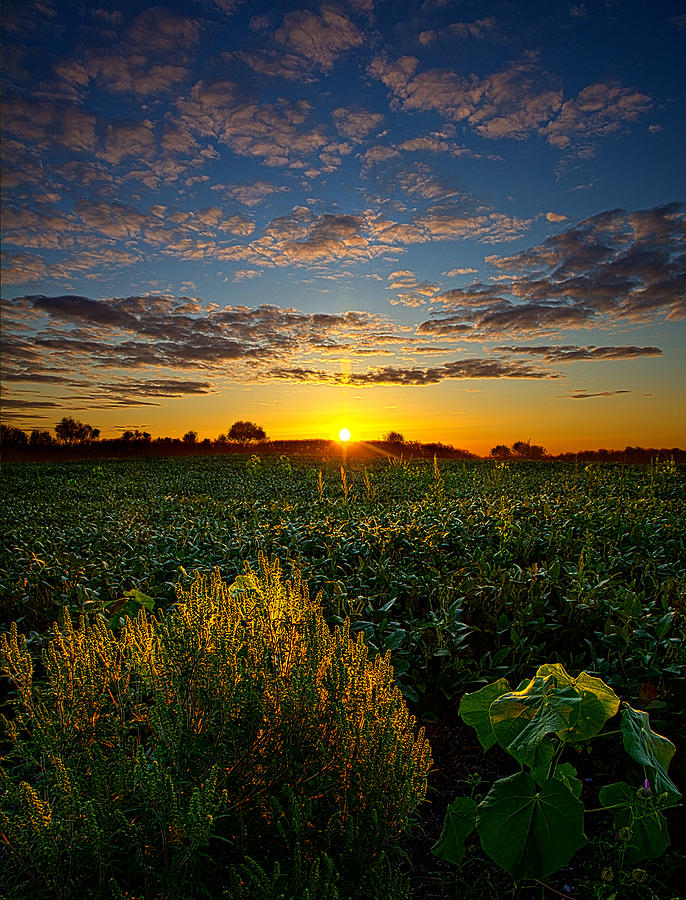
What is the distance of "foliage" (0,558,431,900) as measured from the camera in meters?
1.46

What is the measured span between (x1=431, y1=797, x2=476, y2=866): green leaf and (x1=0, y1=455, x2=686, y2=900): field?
11cm

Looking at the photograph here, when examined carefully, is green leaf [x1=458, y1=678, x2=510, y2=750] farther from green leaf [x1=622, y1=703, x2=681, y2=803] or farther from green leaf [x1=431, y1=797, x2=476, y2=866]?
green leaf [x1=622, y1=703, x2=681, y2=803]

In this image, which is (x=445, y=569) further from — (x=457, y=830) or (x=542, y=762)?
(x=542, y=762)

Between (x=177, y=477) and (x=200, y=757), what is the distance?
17760mm

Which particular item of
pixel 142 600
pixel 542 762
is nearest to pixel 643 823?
pixel 542 762

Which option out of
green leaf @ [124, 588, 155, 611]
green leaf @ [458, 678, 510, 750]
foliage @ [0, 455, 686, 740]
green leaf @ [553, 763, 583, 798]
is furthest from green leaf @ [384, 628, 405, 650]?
green leaf @ [124, 588, 155, 611]

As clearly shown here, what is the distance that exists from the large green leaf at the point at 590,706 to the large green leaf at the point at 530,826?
0.57ft

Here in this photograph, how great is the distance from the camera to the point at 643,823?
1.71 meters

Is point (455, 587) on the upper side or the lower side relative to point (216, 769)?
lower

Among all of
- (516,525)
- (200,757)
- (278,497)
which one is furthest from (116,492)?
(200,757)

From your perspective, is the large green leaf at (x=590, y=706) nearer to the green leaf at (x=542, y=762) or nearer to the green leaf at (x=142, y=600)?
the green leaf at (x=542, y=762)

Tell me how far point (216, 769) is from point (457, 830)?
3.13 feet

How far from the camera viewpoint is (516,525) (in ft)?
20.5

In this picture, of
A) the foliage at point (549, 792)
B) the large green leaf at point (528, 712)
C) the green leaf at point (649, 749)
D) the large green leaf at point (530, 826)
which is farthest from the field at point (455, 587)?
Answer: the large green leaf at point (528, 712)
